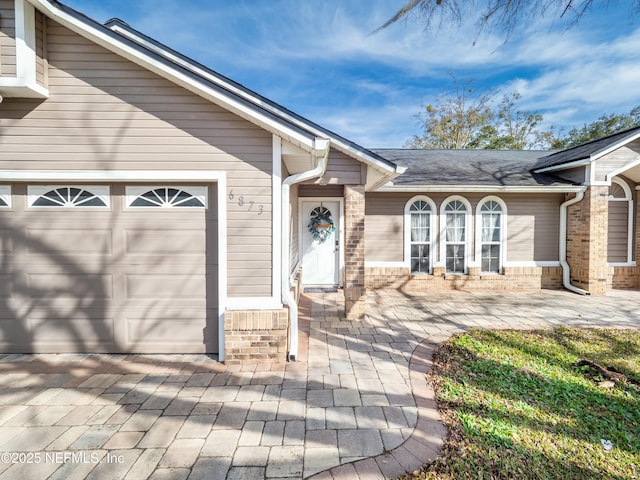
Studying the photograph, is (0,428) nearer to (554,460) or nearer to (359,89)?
(554,460)

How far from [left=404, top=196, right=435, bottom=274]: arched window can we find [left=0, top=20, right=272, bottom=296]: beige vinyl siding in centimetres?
529

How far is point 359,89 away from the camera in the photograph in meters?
14.8

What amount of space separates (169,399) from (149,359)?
110 cm

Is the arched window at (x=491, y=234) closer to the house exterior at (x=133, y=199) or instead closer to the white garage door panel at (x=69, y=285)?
the house exterior at (x=133, y=199)

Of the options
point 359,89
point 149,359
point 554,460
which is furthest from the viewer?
point 359,89

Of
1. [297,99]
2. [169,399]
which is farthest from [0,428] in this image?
[297,99]

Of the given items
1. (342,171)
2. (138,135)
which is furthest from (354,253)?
(138,135)

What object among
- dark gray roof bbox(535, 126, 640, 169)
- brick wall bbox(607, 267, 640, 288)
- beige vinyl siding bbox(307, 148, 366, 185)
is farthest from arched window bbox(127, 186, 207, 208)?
brick wall bbox(607, 267, 640, 288)

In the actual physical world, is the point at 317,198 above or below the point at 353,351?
above

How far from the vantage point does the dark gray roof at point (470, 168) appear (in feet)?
26.2

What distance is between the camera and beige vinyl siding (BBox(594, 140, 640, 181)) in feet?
23.9

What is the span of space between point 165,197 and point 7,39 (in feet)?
7.59

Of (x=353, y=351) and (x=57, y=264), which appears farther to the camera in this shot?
(x=353, y=351)

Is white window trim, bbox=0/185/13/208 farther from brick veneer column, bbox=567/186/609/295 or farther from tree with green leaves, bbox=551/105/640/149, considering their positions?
tree with green leaves, bbox=551/105/640/149
